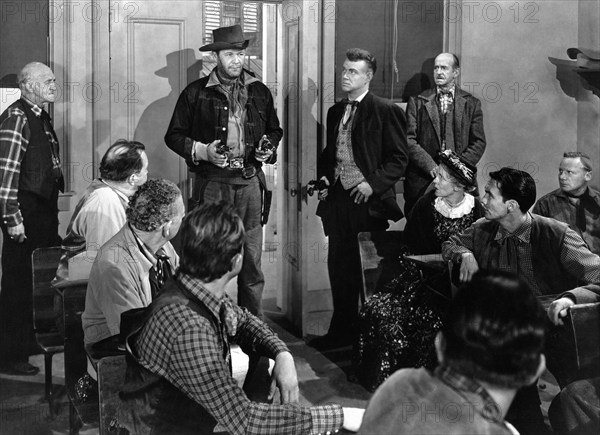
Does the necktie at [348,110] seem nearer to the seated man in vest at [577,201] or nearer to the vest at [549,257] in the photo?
the seated man in vest at [577,201]

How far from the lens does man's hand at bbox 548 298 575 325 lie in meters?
3.21

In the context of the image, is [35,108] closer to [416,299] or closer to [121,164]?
[121,164]

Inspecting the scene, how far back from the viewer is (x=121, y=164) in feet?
12.5

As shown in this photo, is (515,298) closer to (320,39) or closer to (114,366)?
(114,366)

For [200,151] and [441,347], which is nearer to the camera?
[441,347]

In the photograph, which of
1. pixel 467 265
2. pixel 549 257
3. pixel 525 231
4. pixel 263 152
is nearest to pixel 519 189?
pixel 525 231

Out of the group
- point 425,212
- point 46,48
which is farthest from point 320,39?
point 46,48

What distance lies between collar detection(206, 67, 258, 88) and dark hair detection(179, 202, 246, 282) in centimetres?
212

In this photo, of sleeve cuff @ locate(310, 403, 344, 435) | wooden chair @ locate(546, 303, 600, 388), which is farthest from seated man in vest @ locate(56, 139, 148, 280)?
wooden chair @ locate(546, 303, 600, 388)

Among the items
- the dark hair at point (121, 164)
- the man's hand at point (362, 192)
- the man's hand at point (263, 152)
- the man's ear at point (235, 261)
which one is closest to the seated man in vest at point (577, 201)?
the man's hand at point (362, 192)

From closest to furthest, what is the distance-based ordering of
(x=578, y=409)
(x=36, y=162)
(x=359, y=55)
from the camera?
(x=578, y=409) → (x=36, y=162) → (x=359, y=55)

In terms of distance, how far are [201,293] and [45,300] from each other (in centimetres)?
177

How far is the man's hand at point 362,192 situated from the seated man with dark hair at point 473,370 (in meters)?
3.16

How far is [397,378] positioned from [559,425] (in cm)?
139
